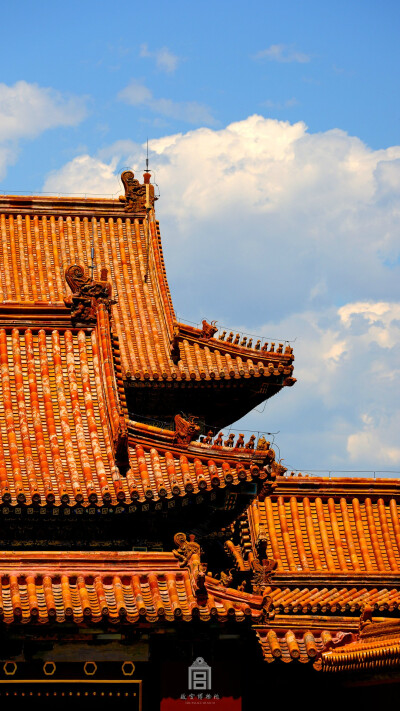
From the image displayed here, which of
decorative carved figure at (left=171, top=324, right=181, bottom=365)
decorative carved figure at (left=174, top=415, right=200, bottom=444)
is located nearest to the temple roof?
decorative carved figure at (left=171, top=324, right=181, bottom=365)

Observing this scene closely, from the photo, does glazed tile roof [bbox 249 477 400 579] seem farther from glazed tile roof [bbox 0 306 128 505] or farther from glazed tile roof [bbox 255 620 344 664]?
Result: glazed tile roof [bbox 0 306 128 505]

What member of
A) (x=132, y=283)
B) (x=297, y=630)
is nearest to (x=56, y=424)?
(x=297, y=630)

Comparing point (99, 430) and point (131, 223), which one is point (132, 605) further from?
point (131, 223)

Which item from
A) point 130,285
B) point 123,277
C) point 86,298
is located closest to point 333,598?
point 86,298

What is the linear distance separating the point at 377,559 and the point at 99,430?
34.2ft

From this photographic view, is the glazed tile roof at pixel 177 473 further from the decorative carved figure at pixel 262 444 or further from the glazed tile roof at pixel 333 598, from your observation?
the glazed tile roof at pixel 333 598

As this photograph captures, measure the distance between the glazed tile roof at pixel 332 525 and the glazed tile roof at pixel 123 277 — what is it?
3.44 metres

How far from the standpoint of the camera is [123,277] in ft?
128

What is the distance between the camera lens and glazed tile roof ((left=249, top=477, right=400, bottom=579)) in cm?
3238

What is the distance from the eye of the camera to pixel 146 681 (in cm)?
2214

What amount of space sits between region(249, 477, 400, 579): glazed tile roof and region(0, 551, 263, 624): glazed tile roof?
9694mm

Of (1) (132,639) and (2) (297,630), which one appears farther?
(2) (297,630)

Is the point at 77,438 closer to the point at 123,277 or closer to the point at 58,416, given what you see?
the point at 58,416

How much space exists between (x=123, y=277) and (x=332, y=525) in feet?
34.2
